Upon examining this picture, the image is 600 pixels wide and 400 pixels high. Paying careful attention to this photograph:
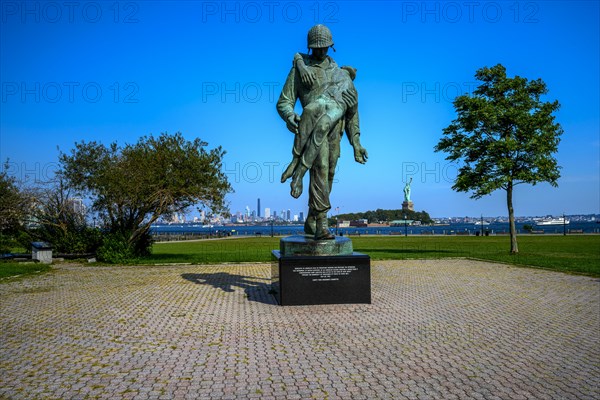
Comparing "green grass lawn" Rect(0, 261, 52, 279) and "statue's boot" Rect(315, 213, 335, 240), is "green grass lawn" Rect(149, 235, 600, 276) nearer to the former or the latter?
"green grass lawn" Rect(0, 261, 52, 279)

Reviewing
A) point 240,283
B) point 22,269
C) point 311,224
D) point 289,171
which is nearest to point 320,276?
point 311,224

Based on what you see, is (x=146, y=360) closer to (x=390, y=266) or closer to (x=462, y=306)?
(x=462, y=306)

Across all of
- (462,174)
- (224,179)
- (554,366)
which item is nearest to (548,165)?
(462,174)

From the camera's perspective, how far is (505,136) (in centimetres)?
2233

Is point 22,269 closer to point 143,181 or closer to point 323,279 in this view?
point 143,181

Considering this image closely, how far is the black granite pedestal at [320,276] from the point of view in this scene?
858 centimetres

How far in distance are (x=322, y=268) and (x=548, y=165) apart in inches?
658

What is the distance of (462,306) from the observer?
8.89 metres

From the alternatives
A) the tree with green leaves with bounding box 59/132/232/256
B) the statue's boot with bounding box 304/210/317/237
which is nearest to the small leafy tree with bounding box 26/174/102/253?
the tree with green leaves with bounding box 59/132/232/256

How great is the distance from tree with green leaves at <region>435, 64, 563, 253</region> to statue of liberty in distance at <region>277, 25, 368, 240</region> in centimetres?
1429

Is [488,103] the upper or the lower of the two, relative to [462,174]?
upper

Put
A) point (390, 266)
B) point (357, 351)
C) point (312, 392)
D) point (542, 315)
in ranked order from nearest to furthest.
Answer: point (312, 392) < point (357, 351) < point (542, 315) < point (390, 266)

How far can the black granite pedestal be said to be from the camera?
8.58 meters

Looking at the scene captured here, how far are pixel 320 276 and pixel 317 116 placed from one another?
3.05 metres
